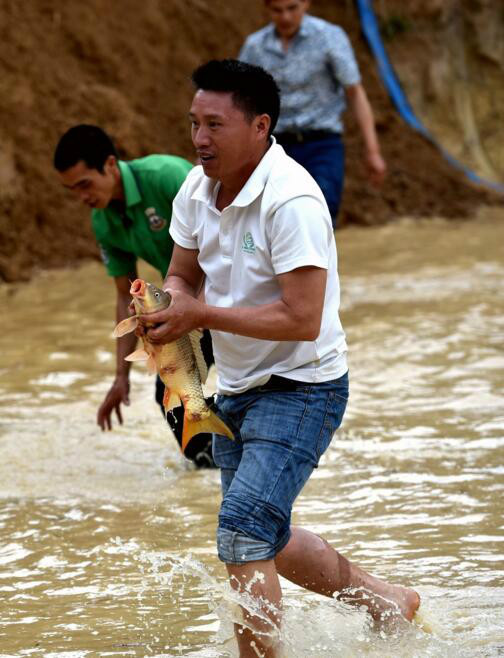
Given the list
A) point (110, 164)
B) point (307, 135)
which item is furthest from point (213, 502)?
point (307, 135)

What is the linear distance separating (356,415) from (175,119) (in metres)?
7.17

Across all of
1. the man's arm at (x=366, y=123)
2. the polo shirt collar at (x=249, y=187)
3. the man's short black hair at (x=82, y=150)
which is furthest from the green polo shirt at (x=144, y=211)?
the man's arm at (x=366, y=123)

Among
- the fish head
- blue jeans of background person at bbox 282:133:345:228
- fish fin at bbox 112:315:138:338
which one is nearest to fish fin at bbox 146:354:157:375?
fish fin at bbox 112:315:138:338

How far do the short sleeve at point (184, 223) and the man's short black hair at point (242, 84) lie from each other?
35 cm

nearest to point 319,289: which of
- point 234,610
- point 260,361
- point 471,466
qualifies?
point 260,361

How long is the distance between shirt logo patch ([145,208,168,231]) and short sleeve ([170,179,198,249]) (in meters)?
1.53

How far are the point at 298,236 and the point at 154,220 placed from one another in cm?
205

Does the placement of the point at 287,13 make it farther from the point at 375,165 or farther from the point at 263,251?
the point at 263,251

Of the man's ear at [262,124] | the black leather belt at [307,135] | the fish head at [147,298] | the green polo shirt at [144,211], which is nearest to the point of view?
the fish head at [147,298]

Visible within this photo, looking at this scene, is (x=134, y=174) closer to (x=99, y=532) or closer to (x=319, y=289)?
(x=99, y=532)

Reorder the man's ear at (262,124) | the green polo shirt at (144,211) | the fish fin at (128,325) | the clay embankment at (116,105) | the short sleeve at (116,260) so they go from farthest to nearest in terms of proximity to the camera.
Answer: the clay embankment at (116,105)
the short sleeve at (116,260)
the green polo shirt at (144,211)
the man's ear at (262,124)
the fish fin at (128,325)

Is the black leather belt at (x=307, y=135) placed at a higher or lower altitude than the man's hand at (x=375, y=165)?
higher

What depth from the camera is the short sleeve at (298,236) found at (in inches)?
128

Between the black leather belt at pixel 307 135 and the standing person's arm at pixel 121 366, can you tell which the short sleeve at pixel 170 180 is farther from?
the black leather belt at pixel 307 135
